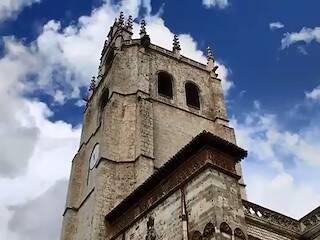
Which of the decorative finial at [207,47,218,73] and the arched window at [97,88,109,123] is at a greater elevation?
the decorative finial at [207,47,218,73]

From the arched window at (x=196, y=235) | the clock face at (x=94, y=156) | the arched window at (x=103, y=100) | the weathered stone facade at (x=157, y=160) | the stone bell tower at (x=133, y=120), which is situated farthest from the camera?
the arched window at (x=103, y=100)

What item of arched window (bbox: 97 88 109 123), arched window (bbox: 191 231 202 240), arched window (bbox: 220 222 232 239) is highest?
Answer: arched window (bbox: 97 88 109 123)

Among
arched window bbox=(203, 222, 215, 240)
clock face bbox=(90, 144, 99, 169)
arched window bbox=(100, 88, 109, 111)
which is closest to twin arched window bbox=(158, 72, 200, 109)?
arched window bbox=(100, 88, 109, 111)

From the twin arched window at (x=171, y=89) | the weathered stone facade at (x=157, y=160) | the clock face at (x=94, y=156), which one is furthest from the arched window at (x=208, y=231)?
the twin arched window at (x=171, y=89)

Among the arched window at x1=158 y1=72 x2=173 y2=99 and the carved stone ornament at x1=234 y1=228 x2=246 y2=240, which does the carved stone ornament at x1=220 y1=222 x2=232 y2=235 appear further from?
the arched window at x1=158 y1=72 x2=173 y2=99

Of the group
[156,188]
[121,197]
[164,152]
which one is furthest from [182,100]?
[156,188]

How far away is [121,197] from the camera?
65.4 ft

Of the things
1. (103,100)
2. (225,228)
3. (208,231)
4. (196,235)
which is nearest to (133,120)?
(103,100)

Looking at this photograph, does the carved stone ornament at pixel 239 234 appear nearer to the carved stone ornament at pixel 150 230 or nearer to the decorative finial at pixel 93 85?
the carved stone ornament at pixel 150 230

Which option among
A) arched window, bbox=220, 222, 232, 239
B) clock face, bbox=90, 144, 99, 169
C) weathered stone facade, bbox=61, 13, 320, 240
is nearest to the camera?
arched window, bbox=220, 222, 232, 239

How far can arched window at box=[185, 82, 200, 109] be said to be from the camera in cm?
2674

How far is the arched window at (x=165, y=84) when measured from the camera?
26.1 m

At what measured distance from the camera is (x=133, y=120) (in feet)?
75.4

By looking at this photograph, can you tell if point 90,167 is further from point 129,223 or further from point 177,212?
point 177,212
